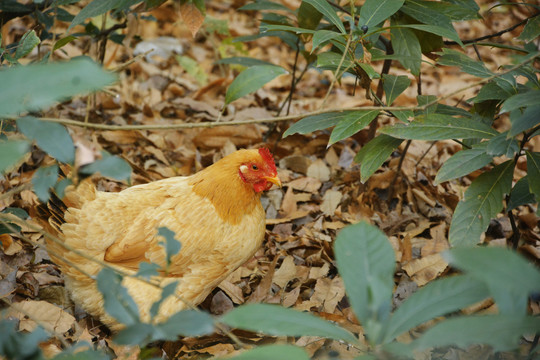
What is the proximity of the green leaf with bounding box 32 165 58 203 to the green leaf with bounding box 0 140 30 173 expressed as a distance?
12.2 inches

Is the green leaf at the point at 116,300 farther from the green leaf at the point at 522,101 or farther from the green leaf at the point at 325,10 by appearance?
the green leaf at the point at 325,10

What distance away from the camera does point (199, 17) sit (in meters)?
3.00

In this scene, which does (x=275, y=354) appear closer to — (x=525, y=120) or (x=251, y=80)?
(x=251, y=80)

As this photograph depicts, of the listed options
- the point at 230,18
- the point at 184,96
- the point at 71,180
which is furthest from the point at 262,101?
the point at 71,180

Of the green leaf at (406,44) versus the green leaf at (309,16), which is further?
the green leaf at (309,16)

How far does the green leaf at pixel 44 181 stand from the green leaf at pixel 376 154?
5.38 ft

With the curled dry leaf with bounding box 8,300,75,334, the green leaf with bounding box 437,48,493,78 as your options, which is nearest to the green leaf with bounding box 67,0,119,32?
the curled dry leaf with bounding box 8,300,75,334

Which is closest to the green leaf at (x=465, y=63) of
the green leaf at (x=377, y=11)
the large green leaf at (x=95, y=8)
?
the green leaf at (x=377, y=11)

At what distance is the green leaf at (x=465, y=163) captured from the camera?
7.54ft

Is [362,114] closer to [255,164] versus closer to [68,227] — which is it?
[255,164]

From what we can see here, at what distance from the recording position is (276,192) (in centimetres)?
412

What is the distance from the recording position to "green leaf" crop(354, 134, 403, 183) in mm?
2675

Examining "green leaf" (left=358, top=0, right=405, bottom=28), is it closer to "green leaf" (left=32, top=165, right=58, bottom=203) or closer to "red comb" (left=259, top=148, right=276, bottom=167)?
"red comb" (left=259, top=148, right=276, bottom=167)

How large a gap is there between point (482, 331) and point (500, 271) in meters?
0.13
